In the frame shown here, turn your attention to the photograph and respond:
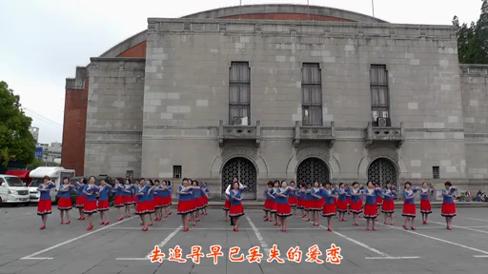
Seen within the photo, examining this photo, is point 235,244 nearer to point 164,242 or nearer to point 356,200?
point 164,242

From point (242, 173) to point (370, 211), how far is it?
42.3ft

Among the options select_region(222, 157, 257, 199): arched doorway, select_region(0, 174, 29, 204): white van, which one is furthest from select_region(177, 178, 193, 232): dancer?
select_region(0, 174, 29, 204): white van

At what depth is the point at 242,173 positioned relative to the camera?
2709 cm

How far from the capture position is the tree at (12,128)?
1413 inches

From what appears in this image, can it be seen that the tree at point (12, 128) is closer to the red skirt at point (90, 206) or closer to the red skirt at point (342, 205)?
the red skirt at point (90, 206)

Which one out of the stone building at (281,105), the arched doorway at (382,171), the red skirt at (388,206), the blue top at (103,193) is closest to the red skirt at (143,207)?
the blue top at (103,193)

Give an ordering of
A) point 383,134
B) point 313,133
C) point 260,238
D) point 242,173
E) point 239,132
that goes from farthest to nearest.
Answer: point 242,173, point 383,134, point 313,133, point 239,132, point 260,238

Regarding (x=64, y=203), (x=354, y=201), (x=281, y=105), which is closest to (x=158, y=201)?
(x=64, y=203)

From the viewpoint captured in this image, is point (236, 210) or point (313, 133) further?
point (313, 133)

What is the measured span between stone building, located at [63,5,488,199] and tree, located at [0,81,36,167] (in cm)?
1240

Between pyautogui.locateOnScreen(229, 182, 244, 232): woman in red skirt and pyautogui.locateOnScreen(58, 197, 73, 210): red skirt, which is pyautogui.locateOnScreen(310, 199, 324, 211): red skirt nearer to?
pyautogui.locateOnScreen(229, 182, 244, 232): woman in red skirt

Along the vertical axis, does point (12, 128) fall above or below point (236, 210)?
above

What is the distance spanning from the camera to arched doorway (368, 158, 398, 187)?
27594mm

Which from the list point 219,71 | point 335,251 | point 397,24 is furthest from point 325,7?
point 335,251
